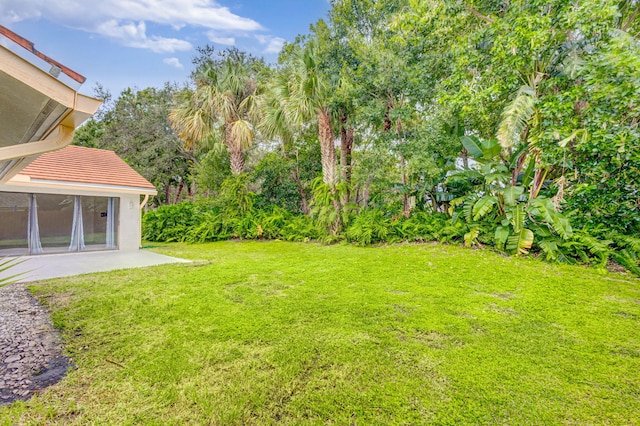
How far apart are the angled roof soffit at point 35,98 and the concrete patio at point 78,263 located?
4.06 meters

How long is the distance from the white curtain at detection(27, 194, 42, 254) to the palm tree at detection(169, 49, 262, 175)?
17.9ft

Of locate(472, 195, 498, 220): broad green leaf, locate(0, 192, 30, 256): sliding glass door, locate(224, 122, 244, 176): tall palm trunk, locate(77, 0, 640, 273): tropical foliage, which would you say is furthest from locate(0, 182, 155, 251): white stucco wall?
locate(472, 195, 498, 220): broad green leaf

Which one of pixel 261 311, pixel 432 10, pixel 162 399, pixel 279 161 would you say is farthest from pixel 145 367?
pixel 279 161

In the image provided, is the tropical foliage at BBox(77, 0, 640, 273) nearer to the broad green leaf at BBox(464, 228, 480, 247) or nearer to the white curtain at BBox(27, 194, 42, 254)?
the broad green leaf at BBox(464, 228, 480, 247)

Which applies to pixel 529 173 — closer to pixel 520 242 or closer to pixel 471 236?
pixel 520 242

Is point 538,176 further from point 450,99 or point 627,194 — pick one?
point 450,99

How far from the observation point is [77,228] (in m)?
9.38

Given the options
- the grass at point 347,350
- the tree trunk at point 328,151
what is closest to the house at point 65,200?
the grass at point 347,350

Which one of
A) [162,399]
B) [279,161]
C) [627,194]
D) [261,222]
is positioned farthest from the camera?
[279,161]

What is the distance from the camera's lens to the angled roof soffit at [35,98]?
2.14 metres

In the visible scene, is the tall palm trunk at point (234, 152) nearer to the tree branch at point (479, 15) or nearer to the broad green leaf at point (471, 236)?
the tree branch at point (479, 15)

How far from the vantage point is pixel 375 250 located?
27.3 feet

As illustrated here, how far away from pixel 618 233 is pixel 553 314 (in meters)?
4.03

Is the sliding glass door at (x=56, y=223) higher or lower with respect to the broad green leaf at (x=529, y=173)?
lower
